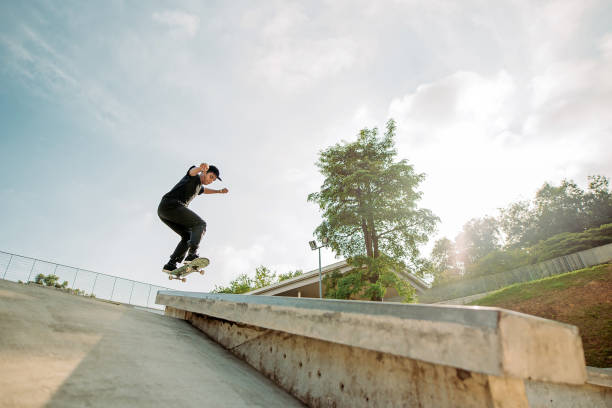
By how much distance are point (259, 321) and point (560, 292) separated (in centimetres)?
1990

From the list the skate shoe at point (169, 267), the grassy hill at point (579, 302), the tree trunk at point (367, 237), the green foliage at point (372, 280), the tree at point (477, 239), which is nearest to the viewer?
the skate shoe at point (169, 267)

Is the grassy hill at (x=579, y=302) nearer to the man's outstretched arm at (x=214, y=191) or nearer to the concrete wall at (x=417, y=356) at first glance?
the concrete wall at (x=417, y=356)

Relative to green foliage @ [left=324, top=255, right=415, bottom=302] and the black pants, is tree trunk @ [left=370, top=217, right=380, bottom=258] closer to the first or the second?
green foliage @ [left=324, top=255, right=415, bottom=302]

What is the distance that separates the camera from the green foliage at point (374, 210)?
15.2 meters

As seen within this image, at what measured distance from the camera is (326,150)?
18.0 metres

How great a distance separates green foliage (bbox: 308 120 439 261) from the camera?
15250mm

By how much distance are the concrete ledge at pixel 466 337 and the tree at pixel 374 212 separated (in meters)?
13.2

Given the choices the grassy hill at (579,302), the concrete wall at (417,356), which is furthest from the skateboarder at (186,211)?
the grassy hill at (579,302)

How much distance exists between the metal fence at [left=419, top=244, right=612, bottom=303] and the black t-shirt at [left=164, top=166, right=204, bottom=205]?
23053 mm

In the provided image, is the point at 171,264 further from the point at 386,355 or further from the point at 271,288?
the point at 271,288

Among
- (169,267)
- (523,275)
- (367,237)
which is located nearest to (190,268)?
(169,267)

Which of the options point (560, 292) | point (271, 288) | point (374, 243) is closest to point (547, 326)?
point (374, 243)

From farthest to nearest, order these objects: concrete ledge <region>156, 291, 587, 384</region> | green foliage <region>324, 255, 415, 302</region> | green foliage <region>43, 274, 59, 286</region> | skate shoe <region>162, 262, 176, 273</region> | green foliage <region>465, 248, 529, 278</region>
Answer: green foliage <region>465, 248, 529, 278</region>, green foliage <region>43, 274, 59, 286</region>, green foliage <region>324, 255, 415, 302</region>, skate shoe <region>162, 262, 176, 273</region>, concrete ledge <region>156, 291, 587, 384</region>

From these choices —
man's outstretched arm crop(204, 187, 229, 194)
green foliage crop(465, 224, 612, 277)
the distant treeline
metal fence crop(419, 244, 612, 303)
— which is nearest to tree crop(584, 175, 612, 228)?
the distant treeline
